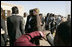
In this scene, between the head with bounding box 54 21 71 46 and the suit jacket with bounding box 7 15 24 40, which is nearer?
the head with bounding box 54 21 71 46

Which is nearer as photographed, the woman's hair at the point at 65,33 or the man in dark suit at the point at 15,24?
the woman's hair at the point at 65,33

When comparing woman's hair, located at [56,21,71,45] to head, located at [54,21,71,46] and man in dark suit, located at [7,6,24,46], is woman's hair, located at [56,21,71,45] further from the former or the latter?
man in dark suit, located at [7,6,24,46]

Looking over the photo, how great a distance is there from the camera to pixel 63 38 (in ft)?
2.69

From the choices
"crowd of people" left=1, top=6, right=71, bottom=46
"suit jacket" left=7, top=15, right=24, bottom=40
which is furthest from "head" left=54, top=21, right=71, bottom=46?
"suit jacket" left=7, top=15, right=24, bottom=40

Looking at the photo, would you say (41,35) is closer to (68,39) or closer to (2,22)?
(68,39)

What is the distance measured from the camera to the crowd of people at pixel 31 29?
84cm

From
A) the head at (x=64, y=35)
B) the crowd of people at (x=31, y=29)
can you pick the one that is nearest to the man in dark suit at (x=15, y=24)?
the crowd of people at (x=31, y=29)

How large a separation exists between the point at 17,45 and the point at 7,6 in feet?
80.3

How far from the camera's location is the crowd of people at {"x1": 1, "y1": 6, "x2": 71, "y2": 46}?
84 cm

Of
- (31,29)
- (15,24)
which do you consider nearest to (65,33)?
(15,24)

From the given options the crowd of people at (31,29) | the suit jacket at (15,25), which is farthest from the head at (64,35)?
the suit jacket at (15,25)

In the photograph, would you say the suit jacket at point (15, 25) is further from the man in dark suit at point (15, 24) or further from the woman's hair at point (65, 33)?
the woman's hair at point (65, 33)

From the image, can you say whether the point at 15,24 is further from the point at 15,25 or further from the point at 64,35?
the point at 64,35

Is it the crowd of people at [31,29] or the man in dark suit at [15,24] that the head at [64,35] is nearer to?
the crowd of people at [31,29]
